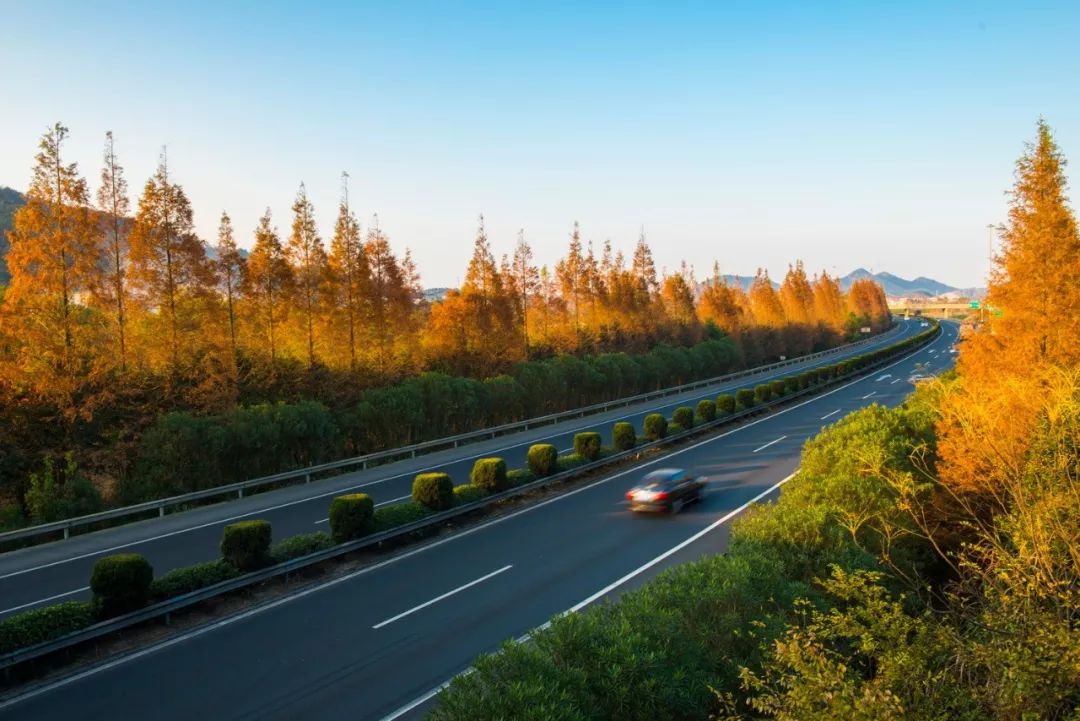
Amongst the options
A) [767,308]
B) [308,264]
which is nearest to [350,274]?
[308,264]

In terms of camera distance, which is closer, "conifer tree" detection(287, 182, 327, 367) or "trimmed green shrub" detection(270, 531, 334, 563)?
"trimmed green shrub" detection(270, 531, 334, 563)

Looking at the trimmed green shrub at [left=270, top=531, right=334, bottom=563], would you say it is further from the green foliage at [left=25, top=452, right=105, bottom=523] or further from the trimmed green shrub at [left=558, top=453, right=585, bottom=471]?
the trimmed green shrub at [left=558, top=453, right=585, bottom=471]

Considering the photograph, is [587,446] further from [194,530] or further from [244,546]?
[244,546]

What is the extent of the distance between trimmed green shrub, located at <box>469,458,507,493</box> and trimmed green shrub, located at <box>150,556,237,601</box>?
27.0 ft

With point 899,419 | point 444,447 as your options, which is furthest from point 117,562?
point 444,447

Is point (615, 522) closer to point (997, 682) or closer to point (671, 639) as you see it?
point (671, 639)

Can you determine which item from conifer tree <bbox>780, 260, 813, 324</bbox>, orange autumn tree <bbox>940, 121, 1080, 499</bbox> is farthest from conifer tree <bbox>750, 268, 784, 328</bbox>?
orange autumn tree <bbox>940, 121, 1080, 499</bbox>

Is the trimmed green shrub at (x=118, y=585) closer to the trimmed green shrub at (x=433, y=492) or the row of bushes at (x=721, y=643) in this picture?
the trimmed green shrub at (x=433, y=492)

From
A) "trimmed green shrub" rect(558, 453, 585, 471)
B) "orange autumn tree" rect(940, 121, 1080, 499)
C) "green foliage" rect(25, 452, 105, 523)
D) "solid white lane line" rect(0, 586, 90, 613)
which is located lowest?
"trimmed green shrub" rect(558, 453, 585, 471)

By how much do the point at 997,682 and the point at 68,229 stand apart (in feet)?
84.2

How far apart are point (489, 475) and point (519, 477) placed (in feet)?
5.75

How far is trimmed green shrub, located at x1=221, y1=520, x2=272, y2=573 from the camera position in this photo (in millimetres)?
13945

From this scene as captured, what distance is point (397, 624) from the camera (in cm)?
1227

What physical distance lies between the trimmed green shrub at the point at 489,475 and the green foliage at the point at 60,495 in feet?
37.2
